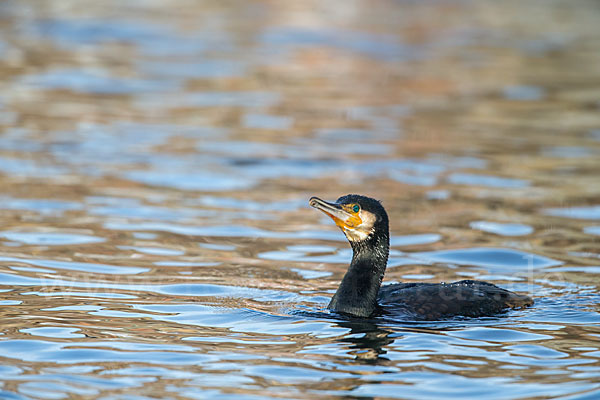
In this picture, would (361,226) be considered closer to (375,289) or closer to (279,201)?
(375,289)

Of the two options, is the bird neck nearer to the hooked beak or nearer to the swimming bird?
the swimming bird

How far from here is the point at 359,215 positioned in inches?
329

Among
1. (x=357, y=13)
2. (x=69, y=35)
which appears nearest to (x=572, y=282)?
(x=69, y=35)

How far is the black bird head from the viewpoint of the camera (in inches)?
327

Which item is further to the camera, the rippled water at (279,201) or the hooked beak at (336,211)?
the hooked beak at (336,211)

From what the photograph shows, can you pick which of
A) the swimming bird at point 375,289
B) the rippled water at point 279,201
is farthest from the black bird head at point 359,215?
the rippled water at point 279,201

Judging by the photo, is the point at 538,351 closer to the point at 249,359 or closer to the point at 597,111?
the point at 249,359

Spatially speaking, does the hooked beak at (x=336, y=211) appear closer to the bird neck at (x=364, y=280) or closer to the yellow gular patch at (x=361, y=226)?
the yellow gular patch at (x=361, y=226)

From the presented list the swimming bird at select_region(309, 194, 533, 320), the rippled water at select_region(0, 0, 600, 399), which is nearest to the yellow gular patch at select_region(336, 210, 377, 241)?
the swimming bird at select_region(309, 194, 533, 320)

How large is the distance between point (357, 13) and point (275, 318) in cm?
2790

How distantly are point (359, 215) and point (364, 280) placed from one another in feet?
1.72

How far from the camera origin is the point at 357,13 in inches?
1388

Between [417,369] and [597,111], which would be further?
[597,111]

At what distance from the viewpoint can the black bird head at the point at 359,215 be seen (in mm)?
8297
